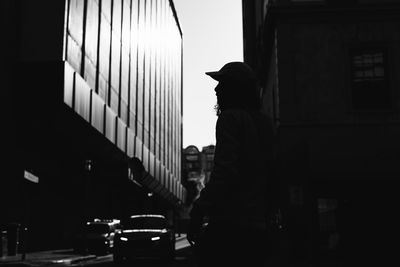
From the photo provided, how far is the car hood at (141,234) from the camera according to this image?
681 inches

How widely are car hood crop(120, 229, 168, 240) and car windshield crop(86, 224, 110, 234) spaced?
7.85 m

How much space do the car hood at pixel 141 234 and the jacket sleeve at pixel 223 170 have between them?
14.9 m

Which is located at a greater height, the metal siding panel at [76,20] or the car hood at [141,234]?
the metal siding panel at [76,20]

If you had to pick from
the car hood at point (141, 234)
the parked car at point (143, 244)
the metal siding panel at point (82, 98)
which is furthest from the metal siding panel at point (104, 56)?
the parked car at point (143, 244)

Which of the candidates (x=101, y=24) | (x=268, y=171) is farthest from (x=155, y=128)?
(x=268, y=171)

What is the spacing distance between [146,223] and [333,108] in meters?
7.03

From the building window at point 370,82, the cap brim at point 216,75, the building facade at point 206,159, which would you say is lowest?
the cap brim at point 216,75

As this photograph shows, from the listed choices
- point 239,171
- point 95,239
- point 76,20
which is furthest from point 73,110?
point 239,171

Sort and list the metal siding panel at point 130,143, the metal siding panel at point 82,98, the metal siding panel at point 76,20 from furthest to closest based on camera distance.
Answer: the metal siding panel at point 130,143 → the metal siding panel at point 76,20 → the metal siding panel at point 82,98

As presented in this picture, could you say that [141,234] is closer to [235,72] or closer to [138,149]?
[235,72]

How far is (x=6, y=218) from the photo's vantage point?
2148 cm

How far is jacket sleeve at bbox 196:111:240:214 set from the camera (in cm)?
274

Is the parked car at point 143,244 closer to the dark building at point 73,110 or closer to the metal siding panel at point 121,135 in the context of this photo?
the dark building at point 73,110

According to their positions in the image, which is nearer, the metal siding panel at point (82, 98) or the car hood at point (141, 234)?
the car hood at point (141, 234)
